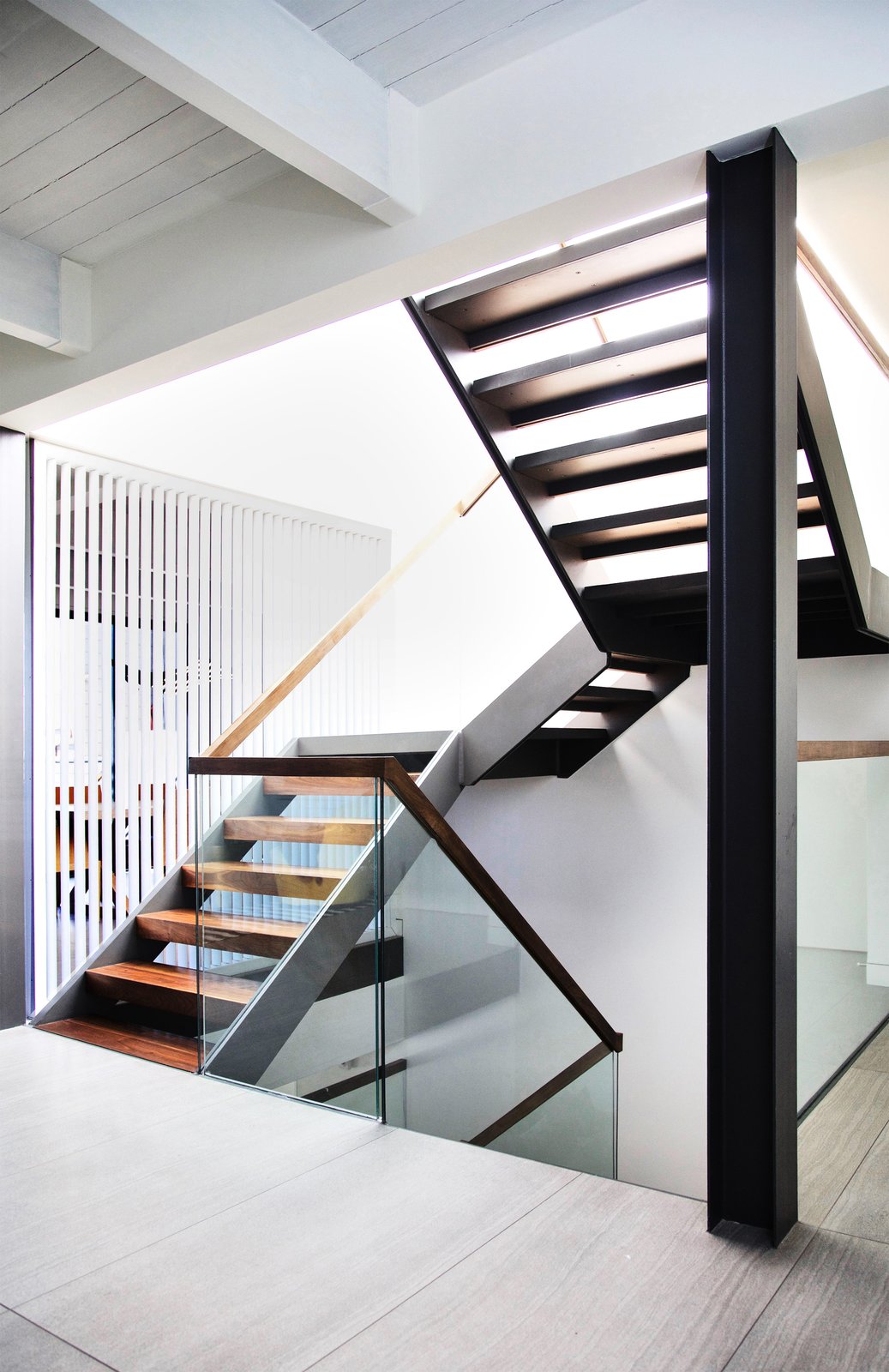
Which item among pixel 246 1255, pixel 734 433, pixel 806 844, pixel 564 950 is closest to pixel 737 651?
pixel 734 433

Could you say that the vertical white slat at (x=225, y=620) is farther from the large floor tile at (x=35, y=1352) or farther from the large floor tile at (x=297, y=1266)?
the large floor tile at (x=35, y=1352)

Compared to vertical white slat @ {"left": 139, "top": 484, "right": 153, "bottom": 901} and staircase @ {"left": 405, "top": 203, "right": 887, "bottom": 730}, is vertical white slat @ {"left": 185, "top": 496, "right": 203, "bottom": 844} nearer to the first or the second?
vertical white slat @ {"left": 139, "top": 484, "right": 153, "bottom": 901}

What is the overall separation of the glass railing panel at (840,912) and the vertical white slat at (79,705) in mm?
2868

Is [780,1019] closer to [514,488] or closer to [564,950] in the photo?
[514,488]

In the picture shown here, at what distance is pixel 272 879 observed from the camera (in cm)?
301

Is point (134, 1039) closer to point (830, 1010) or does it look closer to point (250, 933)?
point (250, 933)

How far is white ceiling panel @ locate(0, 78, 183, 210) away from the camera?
2.55m

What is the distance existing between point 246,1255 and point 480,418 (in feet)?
8.16

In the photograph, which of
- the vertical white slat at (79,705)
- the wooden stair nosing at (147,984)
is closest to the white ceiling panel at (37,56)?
the vertical white slat at (79,705)

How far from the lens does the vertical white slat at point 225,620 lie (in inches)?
185

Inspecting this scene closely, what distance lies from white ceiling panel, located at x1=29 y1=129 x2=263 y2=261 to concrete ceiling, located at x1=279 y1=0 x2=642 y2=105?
480mm

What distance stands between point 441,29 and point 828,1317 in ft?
9.13

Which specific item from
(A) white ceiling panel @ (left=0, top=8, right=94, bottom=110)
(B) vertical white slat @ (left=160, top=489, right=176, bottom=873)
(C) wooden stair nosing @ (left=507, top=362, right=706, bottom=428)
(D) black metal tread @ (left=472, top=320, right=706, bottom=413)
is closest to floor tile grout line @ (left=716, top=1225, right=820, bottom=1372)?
(D) black metal tread @ (left=472, top=320, right=706, bottom=413)

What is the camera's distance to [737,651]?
6.66 ft
